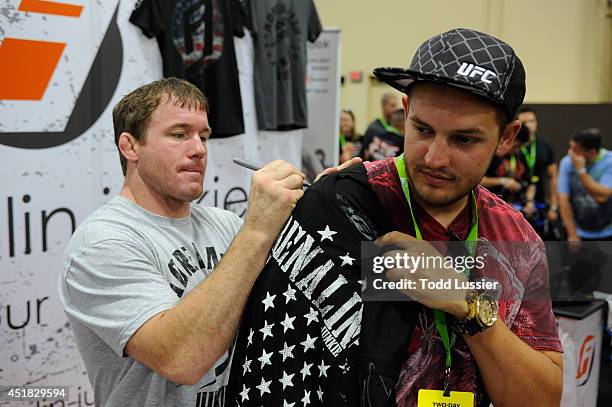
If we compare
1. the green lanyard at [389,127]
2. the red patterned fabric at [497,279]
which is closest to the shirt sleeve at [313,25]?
the green lanyard at [389,127]

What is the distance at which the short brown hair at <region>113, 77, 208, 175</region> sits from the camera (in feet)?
5.87

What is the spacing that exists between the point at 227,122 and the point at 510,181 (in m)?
2.97

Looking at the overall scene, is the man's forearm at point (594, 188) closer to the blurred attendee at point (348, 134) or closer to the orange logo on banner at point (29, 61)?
the blurred attendee at point (348, 134)

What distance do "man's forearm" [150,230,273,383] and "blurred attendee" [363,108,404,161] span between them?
15.7ft

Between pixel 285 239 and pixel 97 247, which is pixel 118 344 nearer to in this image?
pixel 97 247

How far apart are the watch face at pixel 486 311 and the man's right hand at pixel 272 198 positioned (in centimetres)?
44

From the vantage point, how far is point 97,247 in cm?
155

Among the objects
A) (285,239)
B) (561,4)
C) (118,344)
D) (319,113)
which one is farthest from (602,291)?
(561,4)

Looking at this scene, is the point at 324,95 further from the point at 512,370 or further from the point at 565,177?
the point at 512,370

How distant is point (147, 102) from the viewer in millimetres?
1794

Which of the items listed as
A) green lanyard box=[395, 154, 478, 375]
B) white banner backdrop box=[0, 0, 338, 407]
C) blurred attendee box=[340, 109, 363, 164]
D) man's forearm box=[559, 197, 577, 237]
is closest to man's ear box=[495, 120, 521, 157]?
green lanyard box=[395, 154, 478, 375]

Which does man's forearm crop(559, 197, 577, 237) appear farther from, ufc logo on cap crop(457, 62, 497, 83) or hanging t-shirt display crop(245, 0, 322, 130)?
ufc logo on cap crop(457, 62, 497, 83)

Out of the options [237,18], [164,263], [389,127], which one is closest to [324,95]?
[389,127]

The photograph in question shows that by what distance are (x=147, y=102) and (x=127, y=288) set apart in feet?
1.93
